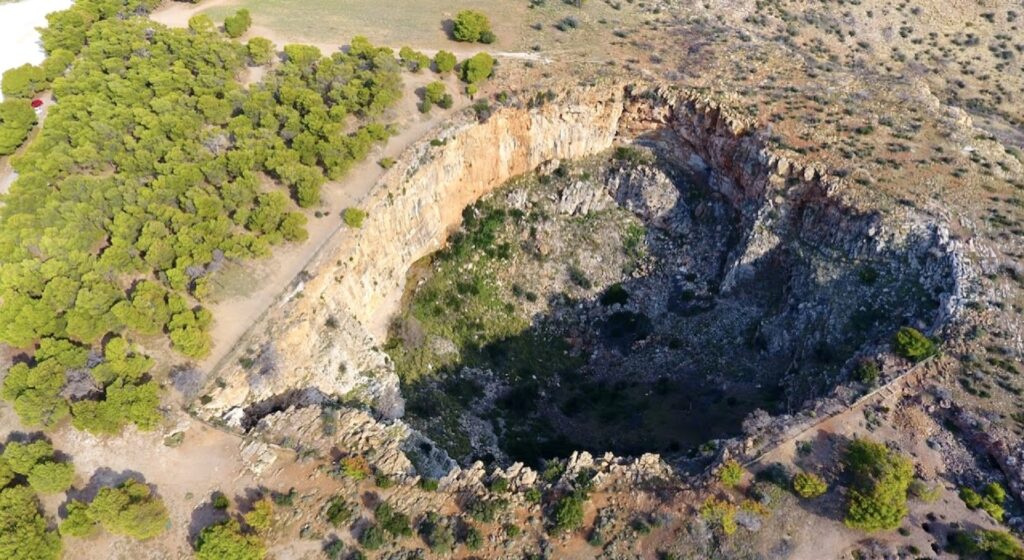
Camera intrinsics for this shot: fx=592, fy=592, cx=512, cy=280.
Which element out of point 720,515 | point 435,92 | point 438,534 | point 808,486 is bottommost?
point 438,534

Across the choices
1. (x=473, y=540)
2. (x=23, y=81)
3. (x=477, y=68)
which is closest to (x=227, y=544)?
(x=473, y=540)

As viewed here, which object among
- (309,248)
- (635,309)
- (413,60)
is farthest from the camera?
(413,60)

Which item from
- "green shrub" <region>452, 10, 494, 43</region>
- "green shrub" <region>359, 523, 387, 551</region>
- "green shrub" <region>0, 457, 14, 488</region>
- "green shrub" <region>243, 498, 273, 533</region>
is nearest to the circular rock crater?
"green shrub" <region>359, 523, 387, 551</region>

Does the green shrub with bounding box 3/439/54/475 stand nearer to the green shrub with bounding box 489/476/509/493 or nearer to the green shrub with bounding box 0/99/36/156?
the green shrub with bounding box 489/476/509/493

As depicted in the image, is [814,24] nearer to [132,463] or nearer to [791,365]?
[791,365]

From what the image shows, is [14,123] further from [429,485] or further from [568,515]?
[568,515]

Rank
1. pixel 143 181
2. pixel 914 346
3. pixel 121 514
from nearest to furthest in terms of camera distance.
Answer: pixel 121 514, pixel 914 346, pixel 143 181

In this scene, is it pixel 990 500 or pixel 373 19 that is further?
pixel 373 19

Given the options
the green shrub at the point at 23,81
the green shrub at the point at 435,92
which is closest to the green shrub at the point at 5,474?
the green shrub at the point at 23,81
